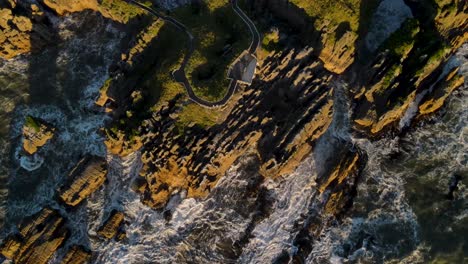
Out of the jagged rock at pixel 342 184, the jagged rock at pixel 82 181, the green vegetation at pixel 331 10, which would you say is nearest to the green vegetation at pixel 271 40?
the green vegetation at pixel 331 10

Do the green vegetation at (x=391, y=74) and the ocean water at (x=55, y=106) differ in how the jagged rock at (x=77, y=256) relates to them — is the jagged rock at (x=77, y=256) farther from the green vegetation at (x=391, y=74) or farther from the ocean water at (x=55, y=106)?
the green vegetation at (x=391, y=74)

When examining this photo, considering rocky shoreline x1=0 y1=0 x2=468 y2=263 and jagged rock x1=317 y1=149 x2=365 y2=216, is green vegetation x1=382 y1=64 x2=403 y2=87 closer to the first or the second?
rocky shoreline x1=0 y1=0 x2=468 y2=263

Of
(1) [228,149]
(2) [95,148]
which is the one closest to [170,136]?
(1) [228,149]

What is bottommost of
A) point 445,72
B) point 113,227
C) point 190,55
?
point 113,227

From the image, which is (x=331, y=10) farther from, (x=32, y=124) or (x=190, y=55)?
(x=32, y=124)

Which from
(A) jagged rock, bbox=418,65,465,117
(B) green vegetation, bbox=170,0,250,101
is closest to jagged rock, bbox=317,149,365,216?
(A) jagged rock, bbox=418,65,465,117

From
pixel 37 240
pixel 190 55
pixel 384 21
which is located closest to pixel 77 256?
pixel 37 240

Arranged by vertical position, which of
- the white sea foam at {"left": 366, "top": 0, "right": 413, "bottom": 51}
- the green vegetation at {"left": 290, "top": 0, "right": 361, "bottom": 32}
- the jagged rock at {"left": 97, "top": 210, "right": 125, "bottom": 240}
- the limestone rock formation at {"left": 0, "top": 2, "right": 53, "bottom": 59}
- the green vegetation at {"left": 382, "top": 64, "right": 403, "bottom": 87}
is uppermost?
the white sea foam at {"left": 366, "top": 0, "right": 413, "bottom": 51}
